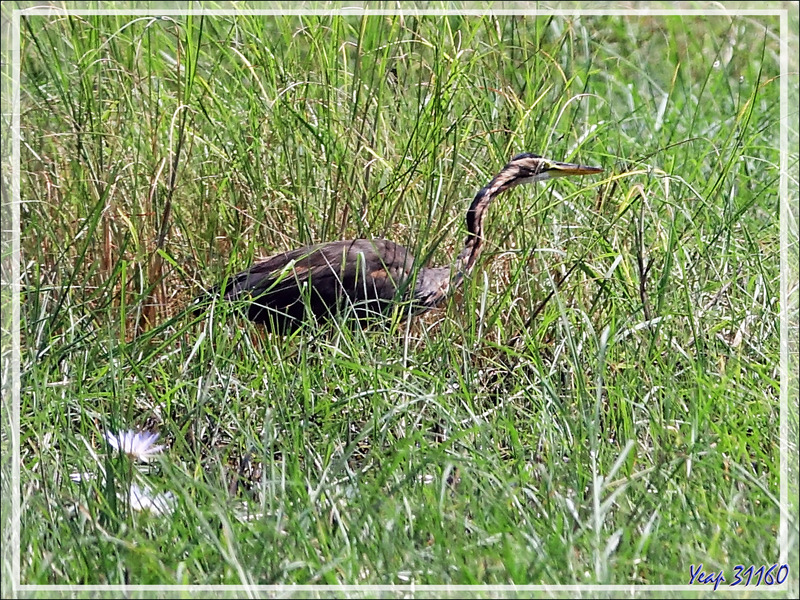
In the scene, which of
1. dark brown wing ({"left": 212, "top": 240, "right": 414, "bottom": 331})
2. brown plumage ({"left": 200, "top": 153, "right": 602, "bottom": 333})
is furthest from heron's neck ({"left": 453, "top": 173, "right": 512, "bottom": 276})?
dark brown wing ({"left": 212, "top": 240, "right": 414, "bottom": 331})

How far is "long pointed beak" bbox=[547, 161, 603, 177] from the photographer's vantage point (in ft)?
11.1

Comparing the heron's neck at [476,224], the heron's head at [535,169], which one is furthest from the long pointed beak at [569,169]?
the heron's neck at [476,224]

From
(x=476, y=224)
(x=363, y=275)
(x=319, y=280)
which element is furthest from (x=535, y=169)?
(x=319, y=280)

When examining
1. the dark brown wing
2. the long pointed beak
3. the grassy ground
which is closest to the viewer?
the grassy ground

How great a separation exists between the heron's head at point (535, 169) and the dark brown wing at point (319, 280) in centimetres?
39

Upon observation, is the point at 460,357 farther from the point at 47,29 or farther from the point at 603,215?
the point at 47,29

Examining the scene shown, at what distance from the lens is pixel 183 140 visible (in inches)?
126

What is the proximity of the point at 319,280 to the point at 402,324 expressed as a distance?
28 cm

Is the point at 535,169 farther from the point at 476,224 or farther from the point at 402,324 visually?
the point at 402,324

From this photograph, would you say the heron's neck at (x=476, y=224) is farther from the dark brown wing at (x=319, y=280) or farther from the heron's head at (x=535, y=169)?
the dark brown wing at (x=319, y=280)

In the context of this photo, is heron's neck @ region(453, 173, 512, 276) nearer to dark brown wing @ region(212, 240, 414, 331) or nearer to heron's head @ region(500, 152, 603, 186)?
heron's head @ region(500, 152, 603, 186)

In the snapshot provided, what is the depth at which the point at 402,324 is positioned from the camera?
324 cm

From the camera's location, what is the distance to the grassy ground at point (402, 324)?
2.50 meters

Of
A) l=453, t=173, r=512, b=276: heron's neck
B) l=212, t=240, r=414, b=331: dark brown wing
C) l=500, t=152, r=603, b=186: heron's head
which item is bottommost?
l=212, t=240, r=414, b=331: dark brown wing
